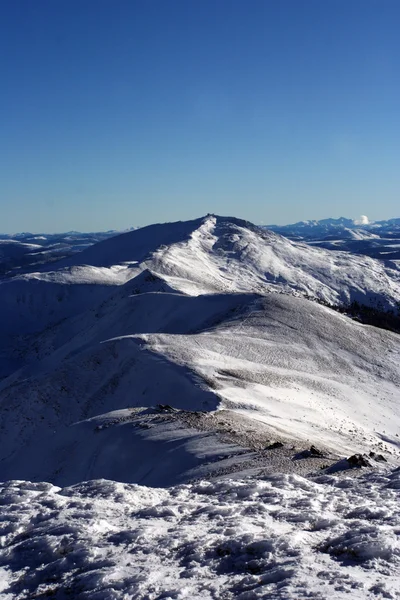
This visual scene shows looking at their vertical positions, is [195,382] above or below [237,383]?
above

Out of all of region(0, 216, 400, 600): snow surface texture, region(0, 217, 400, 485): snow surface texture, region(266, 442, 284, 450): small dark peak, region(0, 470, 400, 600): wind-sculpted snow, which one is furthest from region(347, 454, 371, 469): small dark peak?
region(0, 217, 400, 485): snow surface texture

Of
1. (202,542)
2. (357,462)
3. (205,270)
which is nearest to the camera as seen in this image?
(202,542)

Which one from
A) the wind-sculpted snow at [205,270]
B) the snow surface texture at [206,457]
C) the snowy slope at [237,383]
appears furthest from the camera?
the wind-sculpted snow at [205,270]

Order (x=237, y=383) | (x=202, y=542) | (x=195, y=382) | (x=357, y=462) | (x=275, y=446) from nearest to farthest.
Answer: (x=202, y=542) → (x=357, y=462) → (x=275, y=446) → (x=195, y=382) → (x=237, y=383)

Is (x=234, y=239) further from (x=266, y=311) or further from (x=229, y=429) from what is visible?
(x=229, y=429)

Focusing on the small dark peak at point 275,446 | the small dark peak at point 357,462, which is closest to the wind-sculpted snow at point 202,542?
the small dark peak at point 357,462

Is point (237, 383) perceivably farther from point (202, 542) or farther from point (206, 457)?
point (202, 542)

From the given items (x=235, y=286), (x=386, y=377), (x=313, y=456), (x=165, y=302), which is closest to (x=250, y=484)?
(x=313, y=456)

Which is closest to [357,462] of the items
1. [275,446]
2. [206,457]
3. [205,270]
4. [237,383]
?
[275,446]

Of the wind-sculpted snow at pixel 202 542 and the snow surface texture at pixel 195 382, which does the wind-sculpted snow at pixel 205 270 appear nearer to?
the snow surface texture at pixel 195 382
